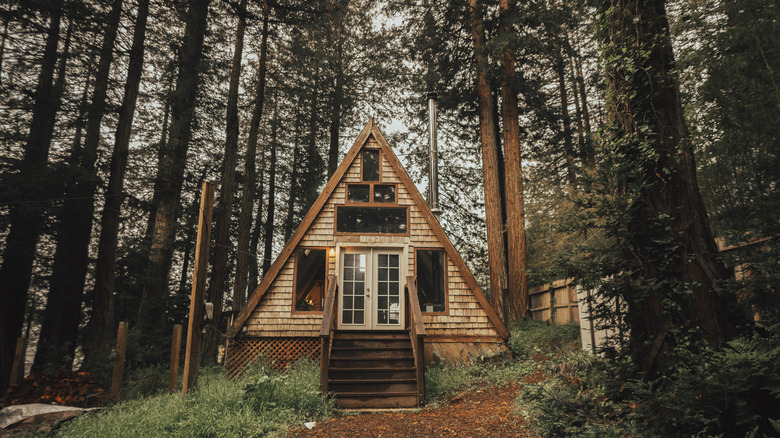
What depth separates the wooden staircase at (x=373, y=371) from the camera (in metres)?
6.12

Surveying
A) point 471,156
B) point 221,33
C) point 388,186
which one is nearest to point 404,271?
point 388,186

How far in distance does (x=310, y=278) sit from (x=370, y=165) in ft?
9.16

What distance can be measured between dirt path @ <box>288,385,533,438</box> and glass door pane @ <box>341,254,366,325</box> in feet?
8.92

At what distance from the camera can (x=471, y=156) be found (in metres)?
15.2

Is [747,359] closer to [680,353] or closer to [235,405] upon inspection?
[680,353]

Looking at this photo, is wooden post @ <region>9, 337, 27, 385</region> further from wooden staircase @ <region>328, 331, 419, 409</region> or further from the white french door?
the white french door

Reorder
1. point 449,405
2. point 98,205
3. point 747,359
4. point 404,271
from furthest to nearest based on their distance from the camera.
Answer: point 98,205
point 404,271
point 449,405
point 747,359

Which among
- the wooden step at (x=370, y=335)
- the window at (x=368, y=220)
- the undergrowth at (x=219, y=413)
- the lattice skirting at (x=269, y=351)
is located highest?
the window at (x=368, y=220)

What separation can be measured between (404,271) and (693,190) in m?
5.64

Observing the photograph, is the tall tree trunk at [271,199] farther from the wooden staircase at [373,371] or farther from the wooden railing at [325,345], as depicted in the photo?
the wooden railing at [325,345]

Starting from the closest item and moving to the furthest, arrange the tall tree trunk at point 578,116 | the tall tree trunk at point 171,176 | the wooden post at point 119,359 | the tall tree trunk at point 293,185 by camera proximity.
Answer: the wooden post at point 119,359 < the tall tree trunk at point 171,176 < the tall tree trunk at point 578,116 < the tall tree trunk at point 293,185

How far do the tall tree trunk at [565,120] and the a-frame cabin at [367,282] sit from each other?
492 cm

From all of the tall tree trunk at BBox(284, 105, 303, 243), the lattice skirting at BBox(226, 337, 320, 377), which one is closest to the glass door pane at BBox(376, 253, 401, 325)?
the lattice skirting at BBox(226, 337, 320, 377)

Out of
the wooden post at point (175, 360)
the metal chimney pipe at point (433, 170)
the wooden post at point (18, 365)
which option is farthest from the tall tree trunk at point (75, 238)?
the metal chimney pipe at point (433, 170)
